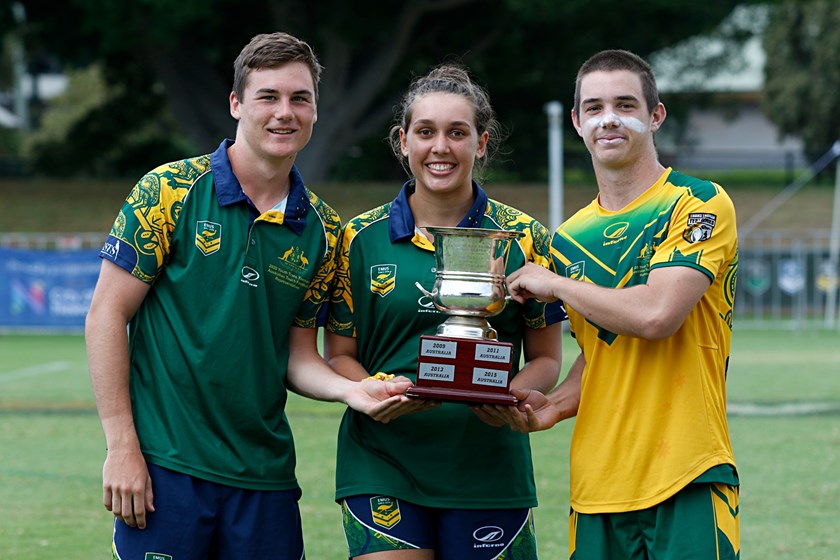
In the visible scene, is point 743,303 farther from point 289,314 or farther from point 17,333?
point 289,314

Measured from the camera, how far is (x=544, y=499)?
8086 millimetres

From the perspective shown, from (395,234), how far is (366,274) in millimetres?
177

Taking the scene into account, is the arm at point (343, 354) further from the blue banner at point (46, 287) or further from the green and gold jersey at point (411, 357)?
the blue banner at point (46, 287)

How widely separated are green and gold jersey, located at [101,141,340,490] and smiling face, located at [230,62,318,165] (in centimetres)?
17

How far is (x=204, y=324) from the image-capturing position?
12.9ft

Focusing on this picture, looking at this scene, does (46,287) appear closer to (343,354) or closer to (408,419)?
(343,354)

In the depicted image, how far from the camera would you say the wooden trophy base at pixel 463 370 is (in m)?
3.82

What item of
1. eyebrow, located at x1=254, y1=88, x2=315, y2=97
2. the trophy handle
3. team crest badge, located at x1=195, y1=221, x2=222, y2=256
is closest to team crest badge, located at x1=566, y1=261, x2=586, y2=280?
the trophy handle

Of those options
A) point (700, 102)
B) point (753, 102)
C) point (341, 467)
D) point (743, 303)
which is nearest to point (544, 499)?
point (341, 467)

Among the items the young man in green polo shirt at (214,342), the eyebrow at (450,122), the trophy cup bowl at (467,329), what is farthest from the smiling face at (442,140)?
the young man in green polo shirt at (214,342)

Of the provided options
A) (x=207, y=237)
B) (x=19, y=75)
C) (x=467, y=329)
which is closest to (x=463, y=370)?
(x=467, y=329)

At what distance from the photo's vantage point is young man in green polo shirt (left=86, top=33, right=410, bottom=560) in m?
3.84

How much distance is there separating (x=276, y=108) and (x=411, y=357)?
38.0 inches

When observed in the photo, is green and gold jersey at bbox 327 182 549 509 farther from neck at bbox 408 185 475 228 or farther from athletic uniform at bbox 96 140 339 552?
athletic uniform at bbox 96 140 339 552
